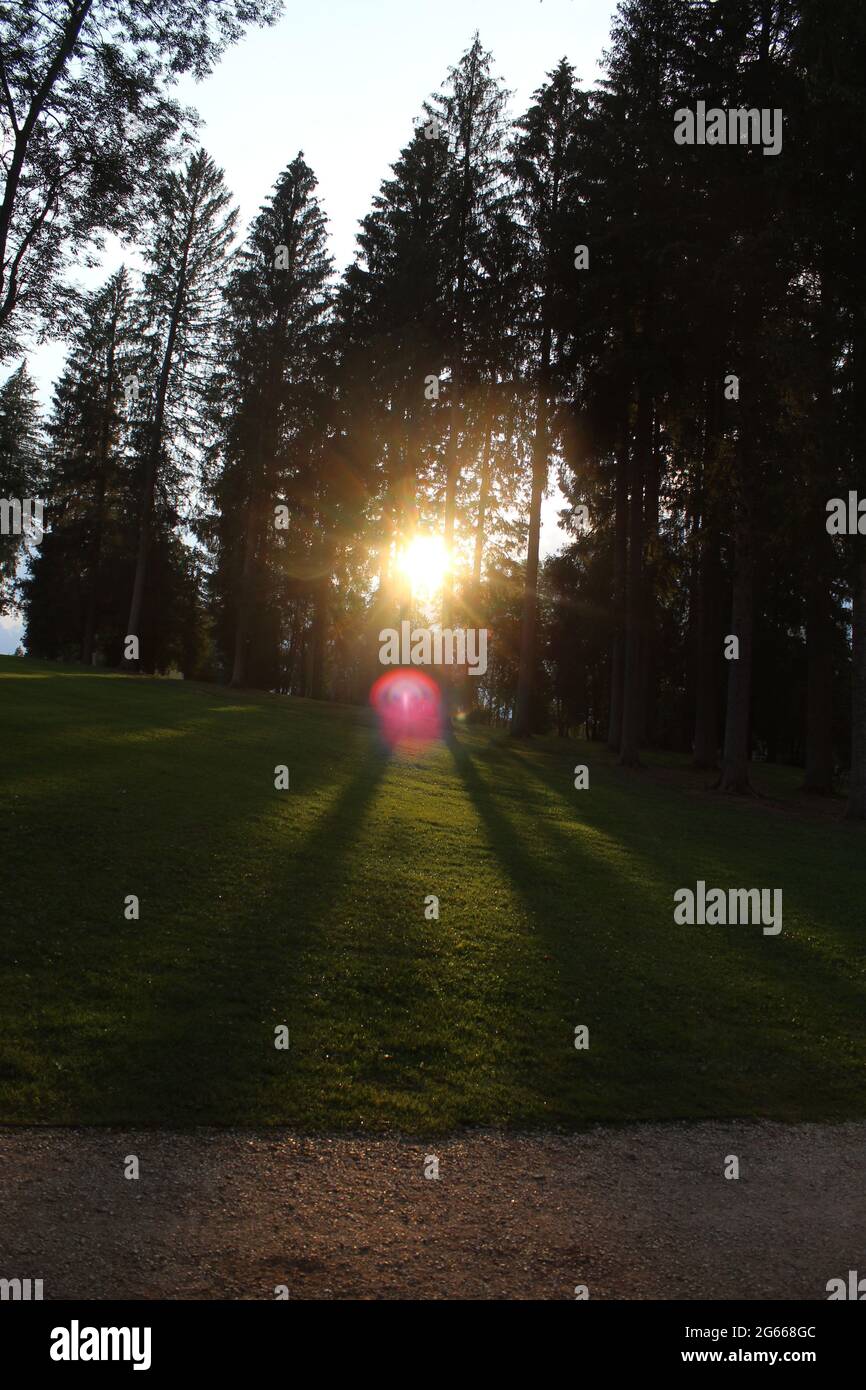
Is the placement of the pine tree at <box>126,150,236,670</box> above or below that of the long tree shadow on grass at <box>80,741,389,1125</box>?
above

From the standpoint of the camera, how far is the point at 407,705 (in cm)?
4462

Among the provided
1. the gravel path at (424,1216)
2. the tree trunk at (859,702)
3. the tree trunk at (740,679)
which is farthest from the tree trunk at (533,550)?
the gravel path at (424,1216)

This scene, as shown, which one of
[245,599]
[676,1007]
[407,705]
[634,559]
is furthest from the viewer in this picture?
[407,705]

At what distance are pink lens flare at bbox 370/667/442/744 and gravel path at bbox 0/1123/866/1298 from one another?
72.8 feet

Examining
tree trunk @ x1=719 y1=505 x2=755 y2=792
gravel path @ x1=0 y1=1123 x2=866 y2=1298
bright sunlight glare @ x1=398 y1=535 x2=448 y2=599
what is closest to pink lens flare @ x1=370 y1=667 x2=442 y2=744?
bright sunlight glare @ x1=398 y1=535 x2=448 y2=599

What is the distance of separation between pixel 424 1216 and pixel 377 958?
15.4 ft

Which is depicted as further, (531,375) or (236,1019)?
(531,375)

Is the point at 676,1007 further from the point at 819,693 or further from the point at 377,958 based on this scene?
the point at 819,693

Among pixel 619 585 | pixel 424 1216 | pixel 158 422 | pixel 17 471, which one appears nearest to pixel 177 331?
pixel 158 422

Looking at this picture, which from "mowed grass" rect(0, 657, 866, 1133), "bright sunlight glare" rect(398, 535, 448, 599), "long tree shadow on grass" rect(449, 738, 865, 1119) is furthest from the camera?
"bright sunlight glare" rect(398, 535, 448, 599)

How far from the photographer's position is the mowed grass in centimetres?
772

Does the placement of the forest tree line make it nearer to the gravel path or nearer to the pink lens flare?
the pink lens flare

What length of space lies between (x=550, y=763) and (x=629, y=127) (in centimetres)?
1672
